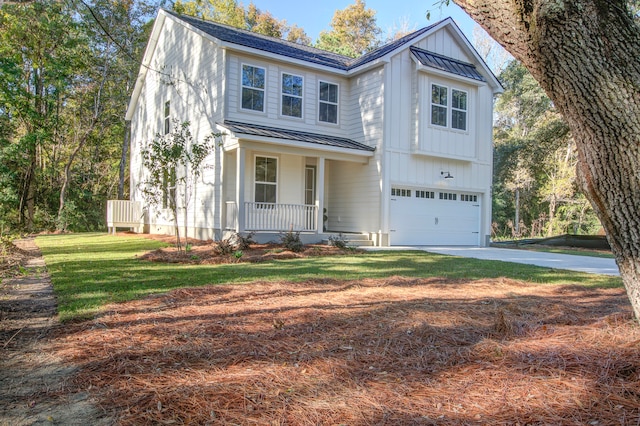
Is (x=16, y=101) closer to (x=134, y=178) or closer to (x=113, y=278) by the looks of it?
(x=134, y=178)

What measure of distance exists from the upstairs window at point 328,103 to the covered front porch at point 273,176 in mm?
992

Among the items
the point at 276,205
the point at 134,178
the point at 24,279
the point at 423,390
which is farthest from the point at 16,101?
the point at 423,390

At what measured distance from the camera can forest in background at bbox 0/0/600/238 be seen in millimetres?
17156

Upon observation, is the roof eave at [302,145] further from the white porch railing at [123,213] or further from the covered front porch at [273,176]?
the white porch railing at [123,213]

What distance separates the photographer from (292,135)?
12758mm

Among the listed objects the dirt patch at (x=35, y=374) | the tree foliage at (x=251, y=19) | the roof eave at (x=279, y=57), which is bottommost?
the dirt patch at (x=35, y=374)

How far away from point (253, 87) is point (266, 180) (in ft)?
9.09

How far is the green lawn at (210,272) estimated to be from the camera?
547 centimetres

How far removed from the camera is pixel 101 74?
2062 centimetres

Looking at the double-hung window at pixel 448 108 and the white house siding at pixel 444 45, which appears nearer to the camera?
the double-hung window at pixel 448 108

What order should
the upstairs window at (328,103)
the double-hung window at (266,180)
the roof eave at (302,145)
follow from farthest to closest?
the upstairs window at (328,103), the double-hung window at (266,180), the roof eave at (302,145)

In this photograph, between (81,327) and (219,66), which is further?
(219,66)

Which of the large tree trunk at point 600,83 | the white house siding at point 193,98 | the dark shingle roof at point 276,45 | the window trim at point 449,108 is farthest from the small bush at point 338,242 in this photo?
the large tree trunk at point 600,83

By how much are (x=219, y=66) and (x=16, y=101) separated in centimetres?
782
